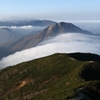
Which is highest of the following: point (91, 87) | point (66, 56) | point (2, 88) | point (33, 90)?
point (91, 87)

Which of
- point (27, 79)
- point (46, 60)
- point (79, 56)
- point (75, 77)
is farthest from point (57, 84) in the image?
point (79, 56)

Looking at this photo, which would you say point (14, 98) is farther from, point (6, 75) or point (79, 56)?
point (79, 56)

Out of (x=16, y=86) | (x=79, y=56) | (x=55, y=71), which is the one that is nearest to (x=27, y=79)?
(x=16, y=86)

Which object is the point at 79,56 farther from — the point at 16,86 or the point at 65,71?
the point at 16,86

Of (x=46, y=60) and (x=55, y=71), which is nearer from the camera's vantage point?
(x=55, y=71)

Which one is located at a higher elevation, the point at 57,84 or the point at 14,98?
the point at 57,84

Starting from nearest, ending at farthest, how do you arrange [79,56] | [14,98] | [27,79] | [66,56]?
[14,98], [27,79], [66,56], [79,56]

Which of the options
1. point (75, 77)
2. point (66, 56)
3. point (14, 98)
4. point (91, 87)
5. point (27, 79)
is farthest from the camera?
point (66, 56)
